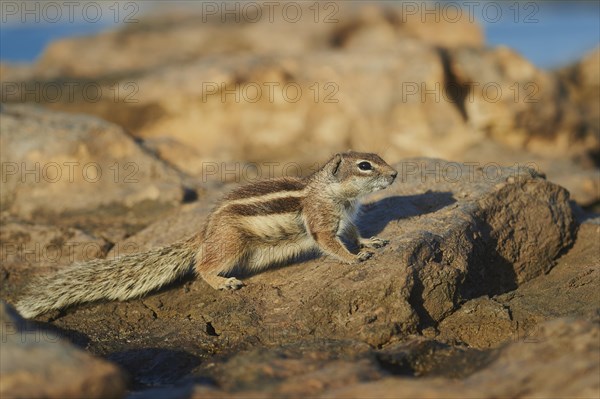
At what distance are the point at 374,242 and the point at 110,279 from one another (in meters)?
2.78

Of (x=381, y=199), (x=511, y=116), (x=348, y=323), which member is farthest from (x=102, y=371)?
(x=511, y=116)

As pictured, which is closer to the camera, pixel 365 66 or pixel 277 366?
pixel 277 366

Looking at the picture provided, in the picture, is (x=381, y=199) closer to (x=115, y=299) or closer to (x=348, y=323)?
(x=348, y=323)

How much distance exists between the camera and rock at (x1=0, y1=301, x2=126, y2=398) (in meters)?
4.22

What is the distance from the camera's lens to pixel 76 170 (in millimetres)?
10445

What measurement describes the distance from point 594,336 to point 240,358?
2524mm

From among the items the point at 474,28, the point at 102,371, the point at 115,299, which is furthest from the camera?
the point at 474,28

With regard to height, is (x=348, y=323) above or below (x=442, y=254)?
below

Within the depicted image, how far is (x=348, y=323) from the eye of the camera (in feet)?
20.3

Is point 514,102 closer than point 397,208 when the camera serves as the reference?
No

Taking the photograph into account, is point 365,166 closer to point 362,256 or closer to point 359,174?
point 359,174

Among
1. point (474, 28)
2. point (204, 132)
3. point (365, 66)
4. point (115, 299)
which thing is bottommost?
point (115, 299)

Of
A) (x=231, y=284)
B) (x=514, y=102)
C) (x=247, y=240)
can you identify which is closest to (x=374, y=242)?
(x=247, y=240)

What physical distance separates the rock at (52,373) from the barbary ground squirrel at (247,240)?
8.56 ft
